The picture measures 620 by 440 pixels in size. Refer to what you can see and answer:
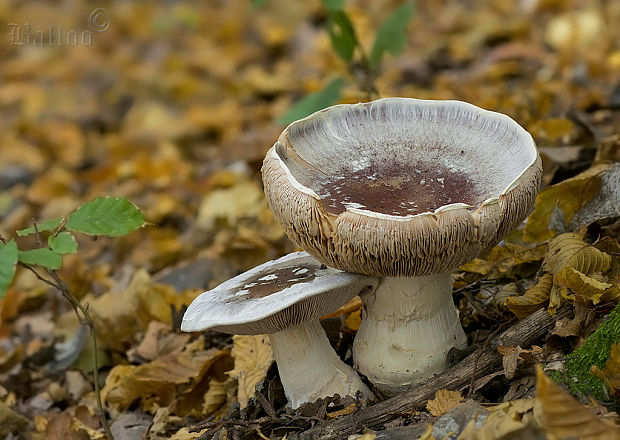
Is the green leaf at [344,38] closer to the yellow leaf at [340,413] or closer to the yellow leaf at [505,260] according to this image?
the yellow leaf at [505,260]

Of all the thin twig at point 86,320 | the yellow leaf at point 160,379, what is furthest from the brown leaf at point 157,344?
the thin twig at point 86,320

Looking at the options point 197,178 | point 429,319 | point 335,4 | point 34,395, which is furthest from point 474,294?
point 197,178

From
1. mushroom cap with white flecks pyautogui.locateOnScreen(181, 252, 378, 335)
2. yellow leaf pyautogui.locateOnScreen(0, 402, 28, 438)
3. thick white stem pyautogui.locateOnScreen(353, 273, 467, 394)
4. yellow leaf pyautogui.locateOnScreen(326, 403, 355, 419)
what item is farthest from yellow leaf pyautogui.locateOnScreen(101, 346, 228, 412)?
thick white stem pyautogui.locateOnScreen(353, 273, 467, 394)

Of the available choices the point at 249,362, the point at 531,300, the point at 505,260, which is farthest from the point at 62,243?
the point at 505,260

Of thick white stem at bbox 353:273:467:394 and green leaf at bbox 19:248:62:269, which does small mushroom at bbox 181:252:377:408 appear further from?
green leaf at bbox 19:248:62:269

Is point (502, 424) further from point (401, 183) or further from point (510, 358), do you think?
point (401, 183)
